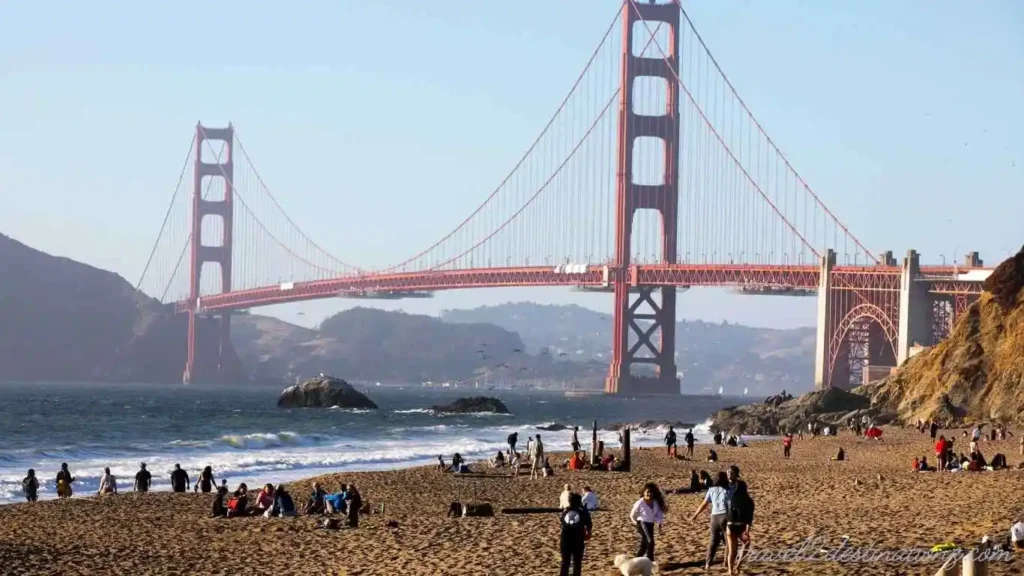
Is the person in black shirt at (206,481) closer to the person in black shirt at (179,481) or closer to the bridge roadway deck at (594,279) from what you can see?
the person in black shirt at (179,481)

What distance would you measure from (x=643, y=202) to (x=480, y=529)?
3364 inches

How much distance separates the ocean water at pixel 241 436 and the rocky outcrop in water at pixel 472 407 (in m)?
1.00

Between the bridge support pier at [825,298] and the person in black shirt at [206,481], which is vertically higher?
the bridge support pier at [825,298]

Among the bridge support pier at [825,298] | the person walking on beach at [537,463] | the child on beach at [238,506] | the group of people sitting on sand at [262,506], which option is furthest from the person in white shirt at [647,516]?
the bridge support pier at [825,298]

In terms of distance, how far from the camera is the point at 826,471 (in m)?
32.7

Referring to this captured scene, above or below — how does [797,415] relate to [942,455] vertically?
above

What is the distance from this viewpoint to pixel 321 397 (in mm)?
89688

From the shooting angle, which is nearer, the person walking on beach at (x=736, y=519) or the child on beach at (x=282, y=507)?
the person walking on beach at (x=736, y=519)

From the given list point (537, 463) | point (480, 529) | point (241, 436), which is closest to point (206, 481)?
point (537, 463)

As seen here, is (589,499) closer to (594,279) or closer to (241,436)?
(241,436)

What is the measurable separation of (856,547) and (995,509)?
181 inches

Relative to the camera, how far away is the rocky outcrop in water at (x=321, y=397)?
88938 mm

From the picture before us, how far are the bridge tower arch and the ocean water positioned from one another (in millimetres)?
10273

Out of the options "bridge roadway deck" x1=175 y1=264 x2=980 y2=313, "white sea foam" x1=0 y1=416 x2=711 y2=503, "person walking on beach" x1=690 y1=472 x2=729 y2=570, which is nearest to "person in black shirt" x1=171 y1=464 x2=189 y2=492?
"white sea foam" x1=0 y1=416 x2=711 y2=503
